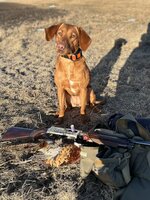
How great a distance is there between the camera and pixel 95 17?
1343cm

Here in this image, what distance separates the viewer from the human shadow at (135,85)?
604 cm

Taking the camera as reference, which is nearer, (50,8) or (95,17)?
(95,17)

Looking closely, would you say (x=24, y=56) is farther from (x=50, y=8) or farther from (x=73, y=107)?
(x=50, y=8)

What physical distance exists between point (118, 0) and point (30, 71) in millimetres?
11424

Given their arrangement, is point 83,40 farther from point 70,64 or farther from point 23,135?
point 23,135

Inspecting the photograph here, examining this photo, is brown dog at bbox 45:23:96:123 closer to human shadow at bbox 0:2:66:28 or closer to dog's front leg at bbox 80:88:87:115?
dog's front leg at bbox 80:88:87:115

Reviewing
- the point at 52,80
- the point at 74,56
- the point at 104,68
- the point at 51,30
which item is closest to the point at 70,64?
the point at 74,56

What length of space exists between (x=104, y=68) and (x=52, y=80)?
4.89ft

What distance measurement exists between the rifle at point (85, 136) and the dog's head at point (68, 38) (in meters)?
1.19

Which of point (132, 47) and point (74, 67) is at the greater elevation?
point (74, 67)

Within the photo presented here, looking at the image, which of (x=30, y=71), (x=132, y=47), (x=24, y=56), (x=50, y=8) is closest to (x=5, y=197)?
(x=30, y=71)

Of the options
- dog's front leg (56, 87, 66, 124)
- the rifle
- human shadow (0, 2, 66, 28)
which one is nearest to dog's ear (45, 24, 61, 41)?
dog's front leg (56, 87, 66, 124)

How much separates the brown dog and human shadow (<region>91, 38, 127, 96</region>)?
1.36 metres

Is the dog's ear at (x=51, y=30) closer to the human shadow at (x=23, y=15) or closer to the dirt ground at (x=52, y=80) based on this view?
the dirt ground at (x=52, y=80)
